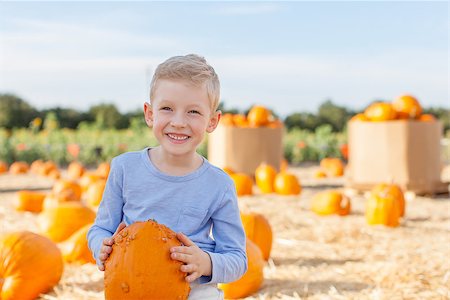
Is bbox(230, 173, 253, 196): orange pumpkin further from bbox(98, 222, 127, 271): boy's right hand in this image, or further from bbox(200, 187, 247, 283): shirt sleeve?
bbox(98, 222, 127, 271): boy's right hand

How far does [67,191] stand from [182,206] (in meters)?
5.01

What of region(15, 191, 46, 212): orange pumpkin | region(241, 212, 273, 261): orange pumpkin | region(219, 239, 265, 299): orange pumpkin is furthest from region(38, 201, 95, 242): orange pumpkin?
region(15, 191, 46, 212): orange pumpkin

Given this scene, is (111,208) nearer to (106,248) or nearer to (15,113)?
(106,248)

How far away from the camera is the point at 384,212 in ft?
20.7

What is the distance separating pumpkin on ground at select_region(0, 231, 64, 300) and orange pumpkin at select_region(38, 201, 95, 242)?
1410 millimetres

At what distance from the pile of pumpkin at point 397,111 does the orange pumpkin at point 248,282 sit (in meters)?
5.89

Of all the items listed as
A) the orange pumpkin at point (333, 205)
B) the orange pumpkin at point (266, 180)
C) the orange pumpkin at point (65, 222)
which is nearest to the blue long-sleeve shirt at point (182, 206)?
the orange pumpkin at point (65, 222)

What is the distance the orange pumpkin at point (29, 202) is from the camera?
24.4 ft

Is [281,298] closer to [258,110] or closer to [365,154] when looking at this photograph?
[365,154]

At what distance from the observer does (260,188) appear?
9.34 meters

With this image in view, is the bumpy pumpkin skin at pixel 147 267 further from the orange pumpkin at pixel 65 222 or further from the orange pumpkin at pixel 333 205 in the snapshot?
the orange pumpkin at pixel 333 205

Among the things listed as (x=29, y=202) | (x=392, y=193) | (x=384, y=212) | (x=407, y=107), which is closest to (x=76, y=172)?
(x=29, y=202)

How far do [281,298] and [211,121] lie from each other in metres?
1.72

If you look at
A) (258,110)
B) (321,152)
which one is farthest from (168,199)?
(321,152)
